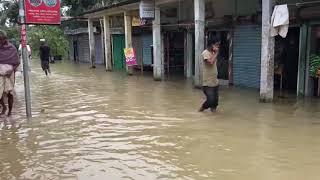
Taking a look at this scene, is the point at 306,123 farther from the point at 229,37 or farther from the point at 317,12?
the point at 229,37

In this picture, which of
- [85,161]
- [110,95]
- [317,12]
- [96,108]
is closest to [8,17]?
[110,95]

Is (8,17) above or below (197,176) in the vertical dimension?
above

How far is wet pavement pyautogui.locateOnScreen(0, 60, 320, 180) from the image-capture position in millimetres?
5684

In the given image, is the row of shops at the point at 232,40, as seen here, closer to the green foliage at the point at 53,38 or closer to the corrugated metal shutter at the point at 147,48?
the corrugated metal shutter at the point at 147,48

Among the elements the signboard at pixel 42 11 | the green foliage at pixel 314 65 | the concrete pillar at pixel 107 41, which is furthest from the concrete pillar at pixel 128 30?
the signboard at pixel 42 11

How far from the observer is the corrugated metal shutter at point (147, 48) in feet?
72.5

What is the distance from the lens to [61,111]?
1054 centimetres

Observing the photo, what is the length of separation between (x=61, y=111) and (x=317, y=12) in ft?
22.4

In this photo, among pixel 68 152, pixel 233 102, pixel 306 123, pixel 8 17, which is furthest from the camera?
pixel 8 17

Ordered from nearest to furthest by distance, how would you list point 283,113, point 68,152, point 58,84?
point 68,152 → point 283,113 → point 58,84

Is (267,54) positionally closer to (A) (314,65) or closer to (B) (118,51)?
(A) (314,65)

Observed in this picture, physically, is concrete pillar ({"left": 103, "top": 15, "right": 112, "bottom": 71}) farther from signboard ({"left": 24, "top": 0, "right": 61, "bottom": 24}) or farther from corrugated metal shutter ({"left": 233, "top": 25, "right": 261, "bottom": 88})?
signboard ({"left": 24, "top": 0, "right": 61, "bottom": 24})

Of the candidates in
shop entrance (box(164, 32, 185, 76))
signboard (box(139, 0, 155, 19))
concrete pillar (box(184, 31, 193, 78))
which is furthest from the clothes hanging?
shop entrance (box(164, 32, 185, 76))

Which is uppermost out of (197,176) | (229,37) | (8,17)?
(8,17)
